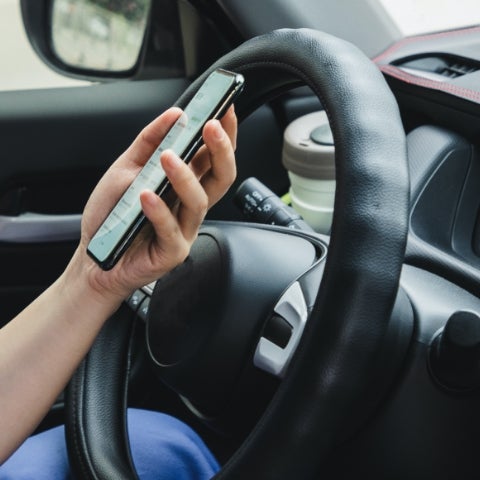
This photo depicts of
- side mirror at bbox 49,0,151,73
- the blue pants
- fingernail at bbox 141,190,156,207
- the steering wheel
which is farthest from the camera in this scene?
side mirror at bbox 49,0,151,73

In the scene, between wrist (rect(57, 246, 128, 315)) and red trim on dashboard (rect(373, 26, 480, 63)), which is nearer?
wrist (rect(57, 246, 128, 315))

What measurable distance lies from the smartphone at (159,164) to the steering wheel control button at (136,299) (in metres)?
0.22

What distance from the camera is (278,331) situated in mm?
644

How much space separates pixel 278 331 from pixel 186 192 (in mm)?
161

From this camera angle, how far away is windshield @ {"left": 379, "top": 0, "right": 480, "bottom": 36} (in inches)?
49.4

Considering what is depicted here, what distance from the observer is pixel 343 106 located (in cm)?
52

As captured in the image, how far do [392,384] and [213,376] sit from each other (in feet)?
0.66

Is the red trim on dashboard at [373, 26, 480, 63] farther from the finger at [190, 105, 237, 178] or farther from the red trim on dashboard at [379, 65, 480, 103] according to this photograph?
the finger at [190, 105, 237, 178]

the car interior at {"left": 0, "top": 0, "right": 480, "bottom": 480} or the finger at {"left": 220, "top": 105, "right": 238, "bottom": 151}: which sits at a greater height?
the finger at {"left": 220, "top": 105, "right": 238, "bottom": 151}

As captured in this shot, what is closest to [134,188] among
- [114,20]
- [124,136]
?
[124,136]

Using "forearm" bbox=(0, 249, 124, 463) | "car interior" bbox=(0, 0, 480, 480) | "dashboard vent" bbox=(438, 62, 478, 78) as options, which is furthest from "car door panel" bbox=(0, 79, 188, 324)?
"forearm" bbox=(0, 249, 124, 463)

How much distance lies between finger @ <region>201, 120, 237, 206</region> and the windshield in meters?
0.77

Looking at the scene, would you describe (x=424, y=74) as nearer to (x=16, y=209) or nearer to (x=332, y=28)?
(x=332, y=28)

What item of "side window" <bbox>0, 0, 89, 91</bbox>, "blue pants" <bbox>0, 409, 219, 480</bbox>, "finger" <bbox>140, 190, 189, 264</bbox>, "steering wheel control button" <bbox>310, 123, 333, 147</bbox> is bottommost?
"blue pants" <bbox>0, 409, 219, 480</bbox>
